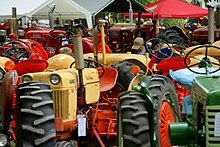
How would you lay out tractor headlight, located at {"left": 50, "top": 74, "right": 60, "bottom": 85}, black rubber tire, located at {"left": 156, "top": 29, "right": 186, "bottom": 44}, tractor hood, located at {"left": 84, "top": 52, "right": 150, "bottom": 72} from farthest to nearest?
black rubber tire, located at {"left": 156, "top": 29, "right": 186, "bottom": 44}
tractor hood, located at {"left": 84, "top": 52, "right": 150, "bottom": 72}
tractor headlight, located at {"left": 50, "top": 74, "right": 60, "bottom": 85}

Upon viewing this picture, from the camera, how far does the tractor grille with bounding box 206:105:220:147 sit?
10.8ft

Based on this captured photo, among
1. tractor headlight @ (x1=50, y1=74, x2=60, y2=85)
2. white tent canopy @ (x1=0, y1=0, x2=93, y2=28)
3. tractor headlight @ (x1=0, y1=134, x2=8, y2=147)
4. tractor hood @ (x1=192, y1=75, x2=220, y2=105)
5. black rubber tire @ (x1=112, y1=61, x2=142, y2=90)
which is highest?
white tent canopy @ (x1=0, y1=0, x2=93, y2=28)

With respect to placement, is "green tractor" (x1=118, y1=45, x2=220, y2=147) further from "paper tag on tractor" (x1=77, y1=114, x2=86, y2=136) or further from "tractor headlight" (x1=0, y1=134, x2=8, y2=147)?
"tractor headlight" (x1=0, y1=134, x2=8, y2=147)

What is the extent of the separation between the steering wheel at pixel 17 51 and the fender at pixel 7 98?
3218mm

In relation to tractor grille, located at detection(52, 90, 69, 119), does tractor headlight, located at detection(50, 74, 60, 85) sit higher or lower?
higher

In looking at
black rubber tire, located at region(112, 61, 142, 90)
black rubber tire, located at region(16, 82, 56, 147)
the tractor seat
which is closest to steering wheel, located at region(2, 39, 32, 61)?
black rubber tire, located at region(112, 61, 142, 90)

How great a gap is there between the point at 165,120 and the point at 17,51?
4.87 meters

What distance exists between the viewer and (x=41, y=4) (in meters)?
22.3

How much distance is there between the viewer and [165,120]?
5254 mm

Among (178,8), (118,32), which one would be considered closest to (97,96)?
(118,32)

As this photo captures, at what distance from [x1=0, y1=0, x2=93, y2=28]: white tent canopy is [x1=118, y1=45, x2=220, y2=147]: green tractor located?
16.3 meters

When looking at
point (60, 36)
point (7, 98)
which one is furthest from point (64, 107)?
point (60, 36)

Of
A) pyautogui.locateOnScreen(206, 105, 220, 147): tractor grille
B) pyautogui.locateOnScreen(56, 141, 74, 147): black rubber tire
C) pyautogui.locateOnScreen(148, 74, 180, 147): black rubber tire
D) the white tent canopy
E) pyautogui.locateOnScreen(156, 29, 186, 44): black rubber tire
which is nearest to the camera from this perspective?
pyautogui.locateOnScreen(206, 105, 220, 147): tractor grille

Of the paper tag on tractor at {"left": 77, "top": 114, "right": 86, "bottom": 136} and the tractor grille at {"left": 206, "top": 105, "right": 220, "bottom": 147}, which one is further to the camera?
the paper tag on tractor at {"left": 77, "top": 114, "right": 86, "bottom": 136}
